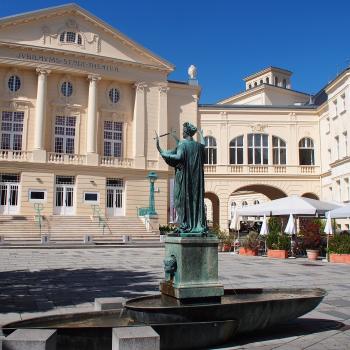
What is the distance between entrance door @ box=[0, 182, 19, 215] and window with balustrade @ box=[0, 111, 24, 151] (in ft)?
10.1

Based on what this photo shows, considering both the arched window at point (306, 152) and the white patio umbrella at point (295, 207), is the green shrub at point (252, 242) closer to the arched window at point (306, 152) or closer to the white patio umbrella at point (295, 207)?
the white patio umbrella at point (295, 207)

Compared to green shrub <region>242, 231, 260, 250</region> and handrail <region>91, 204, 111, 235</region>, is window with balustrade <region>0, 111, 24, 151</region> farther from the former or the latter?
green shrub <region>242, 231, 260, 250</region>

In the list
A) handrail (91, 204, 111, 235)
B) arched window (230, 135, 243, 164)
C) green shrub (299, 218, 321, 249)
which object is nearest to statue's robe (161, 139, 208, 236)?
green shrub (299, 218, 321, 249)

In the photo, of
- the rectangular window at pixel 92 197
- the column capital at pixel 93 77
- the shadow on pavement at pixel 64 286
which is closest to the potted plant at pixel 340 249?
the shadow on pavement at pixel 64 286

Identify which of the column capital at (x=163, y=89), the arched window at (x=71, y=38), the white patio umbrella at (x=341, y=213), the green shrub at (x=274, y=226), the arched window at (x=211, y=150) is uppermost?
the arched window at (x=71, y=38)

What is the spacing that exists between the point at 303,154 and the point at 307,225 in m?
19.9

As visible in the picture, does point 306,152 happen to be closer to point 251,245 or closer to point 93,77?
point 93,77

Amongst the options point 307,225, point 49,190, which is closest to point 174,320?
point 307,225

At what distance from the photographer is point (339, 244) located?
66.0ft

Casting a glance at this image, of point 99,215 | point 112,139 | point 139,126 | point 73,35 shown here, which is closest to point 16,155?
point 99,215

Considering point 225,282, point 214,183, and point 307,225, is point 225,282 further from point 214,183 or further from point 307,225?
point 214,183

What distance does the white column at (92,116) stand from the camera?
37625 millimetres

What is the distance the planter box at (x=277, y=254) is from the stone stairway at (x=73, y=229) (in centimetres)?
1238

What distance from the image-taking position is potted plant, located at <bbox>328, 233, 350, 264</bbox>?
64.5 feet
